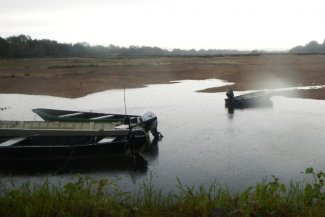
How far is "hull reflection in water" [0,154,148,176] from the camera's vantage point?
11844 mm

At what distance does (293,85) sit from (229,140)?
22.4 m

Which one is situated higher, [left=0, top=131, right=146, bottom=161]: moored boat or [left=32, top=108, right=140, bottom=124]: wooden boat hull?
[left=32, top=108, right=140, bottom=124]: wooden boat hull

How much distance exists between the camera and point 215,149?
44.9 ft

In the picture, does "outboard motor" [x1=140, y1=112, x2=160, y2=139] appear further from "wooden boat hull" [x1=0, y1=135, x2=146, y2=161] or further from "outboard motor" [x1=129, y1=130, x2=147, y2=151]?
"wooden boat hull" [x1=0, y1=135, x2=146, y2=161]

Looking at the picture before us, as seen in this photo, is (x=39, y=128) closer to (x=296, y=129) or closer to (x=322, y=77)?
(x=296, y=129)

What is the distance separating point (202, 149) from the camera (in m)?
13.7

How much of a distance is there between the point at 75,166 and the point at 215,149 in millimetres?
5498

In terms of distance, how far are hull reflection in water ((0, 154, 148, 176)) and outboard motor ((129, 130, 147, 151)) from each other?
1.62 feet

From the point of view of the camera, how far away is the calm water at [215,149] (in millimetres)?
10906

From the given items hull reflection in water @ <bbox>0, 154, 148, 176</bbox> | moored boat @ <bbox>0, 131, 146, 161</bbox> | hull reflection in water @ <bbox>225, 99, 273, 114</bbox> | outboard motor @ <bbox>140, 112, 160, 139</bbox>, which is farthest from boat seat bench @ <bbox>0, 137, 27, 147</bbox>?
hull reflection in water @ <bbox>225, 99, 273, 114</bbox>

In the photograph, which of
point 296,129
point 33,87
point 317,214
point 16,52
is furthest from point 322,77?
point 16,52

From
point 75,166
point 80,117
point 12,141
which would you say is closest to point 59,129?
point 12,141

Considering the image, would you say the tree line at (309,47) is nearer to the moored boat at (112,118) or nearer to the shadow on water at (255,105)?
the shadow on water at (255,105)

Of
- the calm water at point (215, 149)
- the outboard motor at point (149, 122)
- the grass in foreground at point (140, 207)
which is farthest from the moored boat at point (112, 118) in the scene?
the grass in foreground at point (140, 207)
